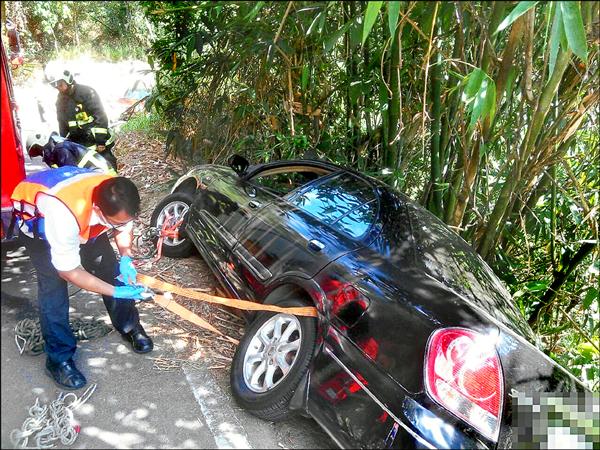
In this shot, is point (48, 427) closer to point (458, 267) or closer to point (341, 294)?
point (341, 294)

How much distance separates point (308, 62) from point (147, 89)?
1.97 metres

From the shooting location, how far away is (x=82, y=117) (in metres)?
4.41

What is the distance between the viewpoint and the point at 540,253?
4.85m

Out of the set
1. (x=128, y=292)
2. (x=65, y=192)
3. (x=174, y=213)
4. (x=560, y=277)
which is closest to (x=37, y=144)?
(x=174, y=213)

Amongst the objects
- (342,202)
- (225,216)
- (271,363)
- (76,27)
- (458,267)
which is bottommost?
(271,363)

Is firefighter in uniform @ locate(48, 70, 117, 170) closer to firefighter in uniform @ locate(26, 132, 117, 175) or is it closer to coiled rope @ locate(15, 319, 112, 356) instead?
firefighter in uniform @ locate(26, 132, 117, 175)

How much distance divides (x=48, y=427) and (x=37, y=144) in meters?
2.51

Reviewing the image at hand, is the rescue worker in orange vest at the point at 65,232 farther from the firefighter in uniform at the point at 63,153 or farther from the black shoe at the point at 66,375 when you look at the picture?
the firefighter in uniform at the point at 63,153

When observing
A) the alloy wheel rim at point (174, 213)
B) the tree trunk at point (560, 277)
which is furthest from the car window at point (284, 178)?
the tree trunk at point (560, 277)

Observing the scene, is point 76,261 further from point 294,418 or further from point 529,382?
point 529,382

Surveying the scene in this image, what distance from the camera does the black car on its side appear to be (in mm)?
1896

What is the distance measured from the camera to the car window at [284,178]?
3508mm

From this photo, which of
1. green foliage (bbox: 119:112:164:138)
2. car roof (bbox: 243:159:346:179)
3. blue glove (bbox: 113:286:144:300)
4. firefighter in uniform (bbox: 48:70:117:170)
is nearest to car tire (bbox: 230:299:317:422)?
blue glove (bbox: 113:286:144:300)

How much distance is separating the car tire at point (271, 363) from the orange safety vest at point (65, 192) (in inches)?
40.9
